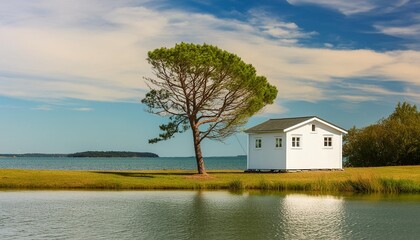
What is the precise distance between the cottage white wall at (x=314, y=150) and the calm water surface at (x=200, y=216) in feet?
53.5

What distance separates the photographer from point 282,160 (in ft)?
172

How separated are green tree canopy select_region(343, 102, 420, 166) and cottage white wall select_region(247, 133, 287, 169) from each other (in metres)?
20.0

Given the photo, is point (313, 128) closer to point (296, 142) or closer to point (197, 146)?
point (296, 142)

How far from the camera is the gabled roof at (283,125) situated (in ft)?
173

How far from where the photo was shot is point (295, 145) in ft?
174

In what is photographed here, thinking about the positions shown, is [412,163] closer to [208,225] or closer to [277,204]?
[277,204]

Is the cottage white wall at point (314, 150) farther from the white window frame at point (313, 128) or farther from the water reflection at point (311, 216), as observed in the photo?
the water reflection at point (311, 216)

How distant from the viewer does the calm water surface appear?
73.6 ft

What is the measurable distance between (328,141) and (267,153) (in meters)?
6.07

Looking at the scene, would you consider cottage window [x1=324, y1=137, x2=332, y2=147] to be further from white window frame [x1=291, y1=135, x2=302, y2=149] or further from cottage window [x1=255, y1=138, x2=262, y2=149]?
cottage window [x1=255, y1=138, x2=262, y2=149]

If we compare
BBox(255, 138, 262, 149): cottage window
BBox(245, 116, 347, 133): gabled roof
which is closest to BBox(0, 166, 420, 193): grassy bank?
BBox(245, 116, 347, 133): gabled roof

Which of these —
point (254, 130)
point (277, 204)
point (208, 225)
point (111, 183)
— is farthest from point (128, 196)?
point (254, 130)

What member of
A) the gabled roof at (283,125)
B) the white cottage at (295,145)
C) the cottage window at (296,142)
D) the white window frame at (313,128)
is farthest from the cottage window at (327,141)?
the cottage window at (296,142)

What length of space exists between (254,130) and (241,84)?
28.0ft
